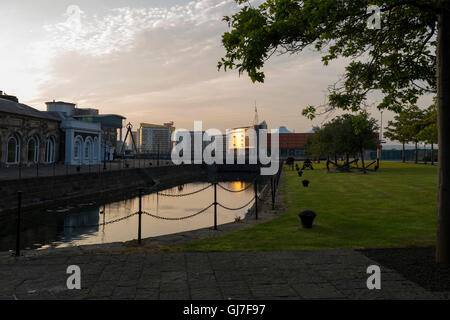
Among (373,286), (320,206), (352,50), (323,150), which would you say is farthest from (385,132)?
(373,286)

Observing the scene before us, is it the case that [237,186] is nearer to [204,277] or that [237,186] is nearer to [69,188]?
[69,188]

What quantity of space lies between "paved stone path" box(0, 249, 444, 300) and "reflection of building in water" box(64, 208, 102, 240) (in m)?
8.31

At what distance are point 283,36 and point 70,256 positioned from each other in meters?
6.66

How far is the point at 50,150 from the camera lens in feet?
136

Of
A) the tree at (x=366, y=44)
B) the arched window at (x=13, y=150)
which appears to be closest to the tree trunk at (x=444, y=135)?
the tree at (x=366, y=44)

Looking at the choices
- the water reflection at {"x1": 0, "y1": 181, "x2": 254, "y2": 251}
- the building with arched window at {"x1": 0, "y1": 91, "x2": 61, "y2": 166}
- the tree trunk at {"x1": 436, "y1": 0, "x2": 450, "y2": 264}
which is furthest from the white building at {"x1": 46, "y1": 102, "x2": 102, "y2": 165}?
the tree trunk at {"x1": 436, "y1": 0, "x2": 450, "y2": 264}

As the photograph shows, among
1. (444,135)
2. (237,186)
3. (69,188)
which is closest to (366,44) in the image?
(444,135)

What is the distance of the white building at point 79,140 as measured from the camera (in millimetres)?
43344

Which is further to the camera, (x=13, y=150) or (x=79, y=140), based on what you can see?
(x=79, y=140)

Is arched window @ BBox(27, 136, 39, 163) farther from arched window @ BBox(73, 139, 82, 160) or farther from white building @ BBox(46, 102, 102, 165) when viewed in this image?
arched window @ BBox(73, 139, 82, 160)

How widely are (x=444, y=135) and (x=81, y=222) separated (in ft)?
60.8

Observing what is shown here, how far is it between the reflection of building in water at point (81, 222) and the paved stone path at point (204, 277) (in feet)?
27.3

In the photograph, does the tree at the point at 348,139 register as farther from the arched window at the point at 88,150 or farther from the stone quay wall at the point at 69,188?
the arched window at the point at 88,150

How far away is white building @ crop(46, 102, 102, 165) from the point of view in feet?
142
